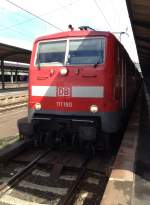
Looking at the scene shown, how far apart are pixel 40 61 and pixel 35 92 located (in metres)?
0.77

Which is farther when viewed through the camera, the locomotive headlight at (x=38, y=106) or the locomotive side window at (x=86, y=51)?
the locomotive headlight at (x=38, y=106)

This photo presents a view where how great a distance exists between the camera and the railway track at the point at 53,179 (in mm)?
6371

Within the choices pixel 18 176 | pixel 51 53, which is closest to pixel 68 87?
pixel 51 53

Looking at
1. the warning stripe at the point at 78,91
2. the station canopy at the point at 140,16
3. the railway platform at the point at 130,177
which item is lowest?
the railway platform at the point at 130,177

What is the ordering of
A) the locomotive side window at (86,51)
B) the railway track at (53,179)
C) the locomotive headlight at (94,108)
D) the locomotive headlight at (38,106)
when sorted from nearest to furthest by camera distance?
the railway track at (53,179), the locomotive headlight at (94,108), the locomotive side window at (86,51), the locomotive headlight at (38,106)

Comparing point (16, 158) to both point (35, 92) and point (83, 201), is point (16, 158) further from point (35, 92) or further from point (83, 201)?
point (83, 201)

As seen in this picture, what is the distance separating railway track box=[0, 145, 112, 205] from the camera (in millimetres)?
6371

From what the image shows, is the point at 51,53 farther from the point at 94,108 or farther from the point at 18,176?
the point at 18,176

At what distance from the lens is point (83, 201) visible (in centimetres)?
633

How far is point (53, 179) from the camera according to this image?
7387 millimetres

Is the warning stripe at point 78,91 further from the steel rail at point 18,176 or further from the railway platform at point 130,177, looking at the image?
the steel rail at point 18,176


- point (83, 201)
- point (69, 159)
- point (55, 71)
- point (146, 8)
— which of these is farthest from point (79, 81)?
point (146, 8)

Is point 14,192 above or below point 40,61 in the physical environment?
below

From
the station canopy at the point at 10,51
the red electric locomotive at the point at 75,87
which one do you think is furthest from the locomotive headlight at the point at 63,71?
the station canopy at the point at 10,51
